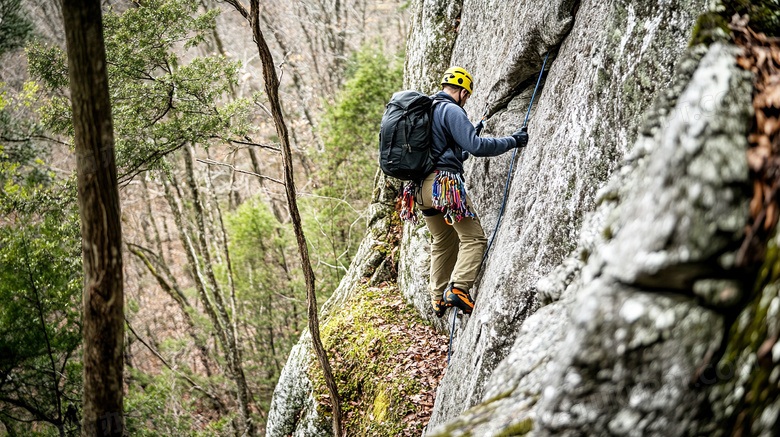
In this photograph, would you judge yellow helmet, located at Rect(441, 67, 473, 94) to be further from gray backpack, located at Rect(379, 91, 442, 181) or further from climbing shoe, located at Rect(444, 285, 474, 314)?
climbing shoe, located at Rect(444, 285, 474, 314)

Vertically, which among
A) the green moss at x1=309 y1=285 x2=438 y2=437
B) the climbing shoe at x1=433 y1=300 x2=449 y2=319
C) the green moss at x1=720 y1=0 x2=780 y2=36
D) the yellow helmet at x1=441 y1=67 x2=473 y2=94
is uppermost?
the yellow helmet at x1=441 y1=67 x2=473 y2=94

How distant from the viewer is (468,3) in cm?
827

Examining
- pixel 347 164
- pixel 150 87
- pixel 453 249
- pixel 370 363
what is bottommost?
pixel 370 363

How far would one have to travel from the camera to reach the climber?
480cm

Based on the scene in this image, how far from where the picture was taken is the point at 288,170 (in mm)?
6406

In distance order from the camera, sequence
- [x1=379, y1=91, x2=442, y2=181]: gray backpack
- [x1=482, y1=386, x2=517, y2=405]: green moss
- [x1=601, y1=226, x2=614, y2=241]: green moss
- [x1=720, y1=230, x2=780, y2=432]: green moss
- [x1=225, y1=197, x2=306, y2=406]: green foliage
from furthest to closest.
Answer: [x1=225, y1=197, x2=306, y2=406]: green foliage, [x1=379, y1=91, x2=442, y2=181]: gray backpack, [x1=482, y1=386, x2=517, y2=405]: green moss, [x1=601, y1=226, x2=614, y2=241]: green moss, [x1=720, y1=230, x2=780, y2=432]: green moss

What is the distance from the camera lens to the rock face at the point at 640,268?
1.60 meters

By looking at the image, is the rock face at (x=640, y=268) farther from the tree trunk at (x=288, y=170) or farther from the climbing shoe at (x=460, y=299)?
the tree trunk at (x=288, y=170)

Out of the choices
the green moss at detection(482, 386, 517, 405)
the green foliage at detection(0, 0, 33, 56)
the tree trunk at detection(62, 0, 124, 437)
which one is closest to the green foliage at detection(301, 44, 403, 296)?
the green foliage at detection(0, 0, 33, 56)

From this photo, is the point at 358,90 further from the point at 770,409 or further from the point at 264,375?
the point at 770,409

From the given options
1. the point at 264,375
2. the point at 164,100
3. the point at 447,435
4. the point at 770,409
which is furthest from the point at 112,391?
the point at 264,375

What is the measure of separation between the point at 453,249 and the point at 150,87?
6.94 m

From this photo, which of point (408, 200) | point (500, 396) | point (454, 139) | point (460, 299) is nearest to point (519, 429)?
point (500, 396)

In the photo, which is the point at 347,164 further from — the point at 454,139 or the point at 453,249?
the point at 454,139
